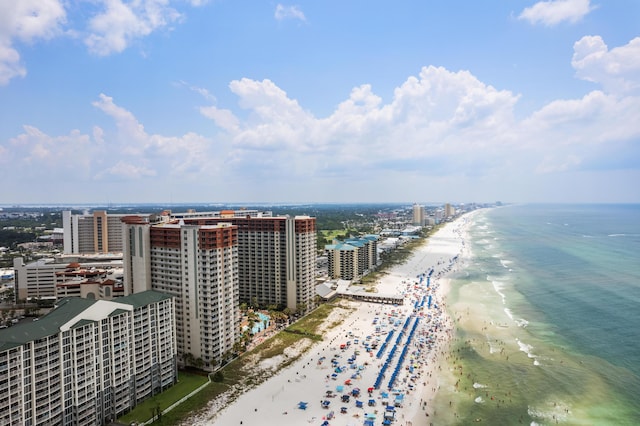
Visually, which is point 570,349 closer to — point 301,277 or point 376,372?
point 376,372

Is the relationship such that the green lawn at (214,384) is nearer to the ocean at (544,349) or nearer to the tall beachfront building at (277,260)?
the tall beachfront building at (277,260)

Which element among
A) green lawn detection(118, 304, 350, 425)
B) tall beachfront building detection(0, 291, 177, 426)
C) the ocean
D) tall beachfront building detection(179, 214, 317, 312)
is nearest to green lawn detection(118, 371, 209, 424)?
green lawn detection(118, 304, 350, 425)

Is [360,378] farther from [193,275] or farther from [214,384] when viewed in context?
[193,275]

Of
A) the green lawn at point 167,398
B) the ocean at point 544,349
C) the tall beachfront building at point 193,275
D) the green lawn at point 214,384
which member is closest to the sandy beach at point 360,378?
the green lawn at point 214,384

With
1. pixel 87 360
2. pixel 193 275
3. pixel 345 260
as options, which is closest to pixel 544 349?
pixel 193 275

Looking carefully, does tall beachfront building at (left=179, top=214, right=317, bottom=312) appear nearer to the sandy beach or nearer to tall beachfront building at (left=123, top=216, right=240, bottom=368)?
the sandy beach
